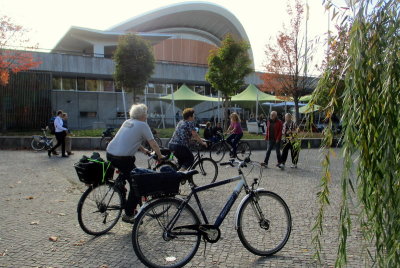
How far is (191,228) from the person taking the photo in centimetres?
384

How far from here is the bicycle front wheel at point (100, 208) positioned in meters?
4.70

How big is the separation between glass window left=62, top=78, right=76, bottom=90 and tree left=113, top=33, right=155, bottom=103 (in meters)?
15.2

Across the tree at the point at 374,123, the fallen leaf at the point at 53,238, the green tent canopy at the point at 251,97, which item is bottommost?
the fallen leaf at the point at 53,238

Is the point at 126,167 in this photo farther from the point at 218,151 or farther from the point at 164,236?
the point at 218,151

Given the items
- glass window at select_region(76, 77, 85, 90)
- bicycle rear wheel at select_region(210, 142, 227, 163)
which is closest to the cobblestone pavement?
bicycle rear wheel at select_region(210, 142, 227, 163)

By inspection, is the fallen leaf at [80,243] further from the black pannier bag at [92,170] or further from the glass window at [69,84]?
the glass window at [69,84]

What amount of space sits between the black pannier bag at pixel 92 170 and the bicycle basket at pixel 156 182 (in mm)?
1046

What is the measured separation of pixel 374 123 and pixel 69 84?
34.7 meters

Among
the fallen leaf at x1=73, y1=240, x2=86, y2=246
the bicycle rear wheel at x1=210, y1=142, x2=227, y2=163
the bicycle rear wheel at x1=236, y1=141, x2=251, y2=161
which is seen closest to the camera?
the fallen leaf at x1=73, y1=240, x2=86, y2=246

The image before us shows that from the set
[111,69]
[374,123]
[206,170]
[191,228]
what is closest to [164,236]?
[191,228]

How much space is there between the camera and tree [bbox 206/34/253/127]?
68.9 ft

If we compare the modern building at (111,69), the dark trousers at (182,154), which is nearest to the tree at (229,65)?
the modern building at (111,69)

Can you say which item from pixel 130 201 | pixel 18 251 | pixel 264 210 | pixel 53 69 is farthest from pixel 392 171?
pixel 53 69

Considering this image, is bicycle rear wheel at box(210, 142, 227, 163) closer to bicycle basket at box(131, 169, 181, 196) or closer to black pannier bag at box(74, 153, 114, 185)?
black pannier bag at box(74, 153, 114, 185)
